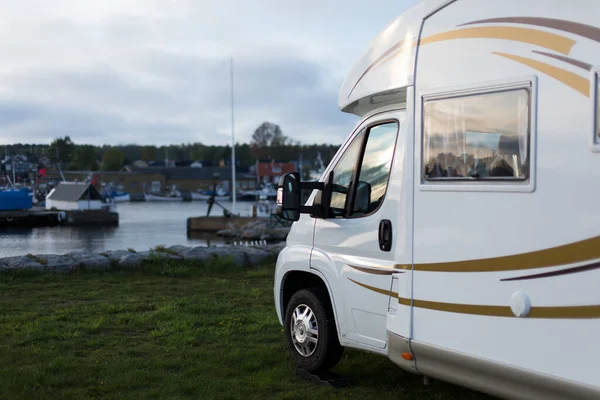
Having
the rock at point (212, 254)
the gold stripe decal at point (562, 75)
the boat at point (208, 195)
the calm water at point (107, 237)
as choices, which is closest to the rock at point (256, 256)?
the rock at point (212, 254)

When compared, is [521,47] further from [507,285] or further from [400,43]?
[507,285]

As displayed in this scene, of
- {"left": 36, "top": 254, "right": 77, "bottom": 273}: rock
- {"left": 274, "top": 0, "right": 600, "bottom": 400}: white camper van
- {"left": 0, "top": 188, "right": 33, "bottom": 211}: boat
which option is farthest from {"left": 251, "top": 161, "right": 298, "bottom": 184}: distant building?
{"left": 274, "top": 0, "right": 600, "bottom": 400}: white camper van

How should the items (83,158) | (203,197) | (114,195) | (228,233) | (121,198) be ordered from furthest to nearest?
(83,158), (203,197), (121,198), (114,195), (228,233)

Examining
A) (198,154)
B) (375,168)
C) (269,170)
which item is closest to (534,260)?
(375,168)

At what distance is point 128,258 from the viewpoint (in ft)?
42.6

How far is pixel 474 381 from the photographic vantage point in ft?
14.6

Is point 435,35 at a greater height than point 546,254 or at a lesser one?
greater

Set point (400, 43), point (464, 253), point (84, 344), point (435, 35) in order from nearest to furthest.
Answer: point (464, 253)
point (435, 35)
point (400, 43)
point (84, 344)

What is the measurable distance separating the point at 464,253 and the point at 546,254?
640mm

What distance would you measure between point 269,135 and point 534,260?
471ft

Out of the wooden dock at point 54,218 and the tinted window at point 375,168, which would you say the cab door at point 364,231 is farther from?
the wooden dock at point 54,218

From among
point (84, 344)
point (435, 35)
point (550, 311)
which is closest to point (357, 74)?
point (435, 35)

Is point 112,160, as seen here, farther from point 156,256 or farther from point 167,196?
point 156,256

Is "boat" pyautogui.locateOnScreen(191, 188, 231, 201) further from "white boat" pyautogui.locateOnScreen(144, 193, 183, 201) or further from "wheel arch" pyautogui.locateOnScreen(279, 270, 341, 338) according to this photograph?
"wheel arch" pyautogui.locateOnScreen(279, 270, 341, 338)
